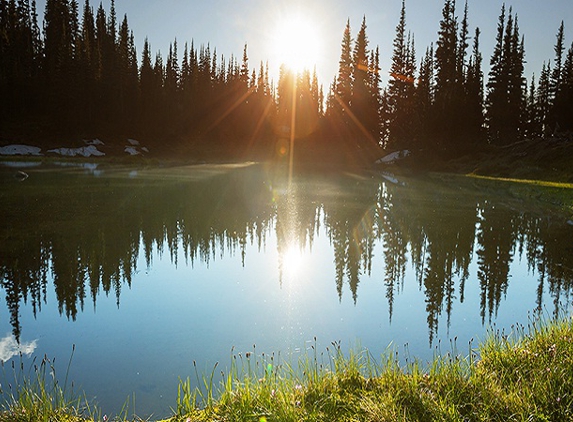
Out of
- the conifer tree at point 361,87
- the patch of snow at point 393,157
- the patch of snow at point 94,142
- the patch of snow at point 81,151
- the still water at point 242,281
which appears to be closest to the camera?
the still water at point 242,281

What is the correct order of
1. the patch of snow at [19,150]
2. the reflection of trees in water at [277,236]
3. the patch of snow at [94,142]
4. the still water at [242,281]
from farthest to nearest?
1. the patch of snow at [94,142]
2. the patch of snow at [19,150]
3. the reflection of trees in water at [277,236]
4. the still water at [242,281]

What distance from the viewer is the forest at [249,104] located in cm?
5434

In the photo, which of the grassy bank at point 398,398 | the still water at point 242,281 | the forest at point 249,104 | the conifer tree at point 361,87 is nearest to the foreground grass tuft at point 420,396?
the grassy bank at point 398,398

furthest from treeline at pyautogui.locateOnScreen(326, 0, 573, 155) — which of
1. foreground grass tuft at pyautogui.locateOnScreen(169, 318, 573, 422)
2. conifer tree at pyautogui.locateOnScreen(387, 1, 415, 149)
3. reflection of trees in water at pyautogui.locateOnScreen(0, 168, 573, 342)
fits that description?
foreground grass tuft at pyautogui.locateOnScreen(169, 318, 573, 422)

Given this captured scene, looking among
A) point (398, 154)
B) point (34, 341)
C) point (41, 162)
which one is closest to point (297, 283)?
point (34, 341)

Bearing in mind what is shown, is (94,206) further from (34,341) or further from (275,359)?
(275,359)

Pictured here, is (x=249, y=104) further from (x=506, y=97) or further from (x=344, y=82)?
(x=506, y=97)

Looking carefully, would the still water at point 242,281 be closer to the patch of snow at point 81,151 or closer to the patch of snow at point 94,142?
the patch of snow at point 81,151

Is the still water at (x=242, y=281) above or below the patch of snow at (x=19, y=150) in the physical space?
below

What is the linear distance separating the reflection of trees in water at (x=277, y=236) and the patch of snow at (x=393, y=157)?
100 feet

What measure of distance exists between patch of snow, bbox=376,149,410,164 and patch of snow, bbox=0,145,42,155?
43034mm

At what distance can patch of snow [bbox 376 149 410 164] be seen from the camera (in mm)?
57463

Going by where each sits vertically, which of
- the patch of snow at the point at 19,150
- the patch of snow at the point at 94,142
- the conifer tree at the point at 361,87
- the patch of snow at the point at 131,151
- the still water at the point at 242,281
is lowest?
the still water at the point at 242,281

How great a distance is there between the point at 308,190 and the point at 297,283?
1993cm
